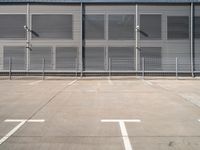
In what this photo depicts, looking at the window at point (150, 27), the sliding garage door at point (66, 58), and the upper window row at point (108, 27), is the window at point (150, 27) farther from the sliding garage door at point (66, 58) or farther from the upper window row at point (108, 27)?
the sliding garage door at point (66, 58)

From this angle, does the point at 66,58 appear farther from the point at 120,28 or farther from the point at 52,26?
the point at 120,28

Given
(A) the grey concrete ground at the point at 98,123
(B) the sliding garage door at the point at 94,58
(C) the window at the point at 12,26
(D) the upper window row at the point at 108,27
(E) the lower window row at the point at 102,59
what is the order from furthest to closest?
1. (C) the window at the point at 12,26
2. (B) the sliding garage door at the point at 94,58
3. (D) the upper window row at the point at 108,27
4. (E) the lower window row at the point at 102,59
5. (A) the grey concrete ground at the point at 98,123

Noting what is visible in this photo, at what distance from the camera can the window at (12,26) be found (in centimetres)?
3244

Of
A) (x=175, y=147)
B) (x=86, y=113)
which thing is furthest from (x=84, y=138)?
(x=86, y=113)

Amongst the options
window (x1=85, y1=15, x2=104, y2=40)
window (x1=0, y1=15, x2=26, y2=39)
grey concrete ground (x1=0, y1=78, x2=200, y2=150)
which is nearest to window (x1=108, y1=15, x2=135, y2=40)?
window (x1=85, y1=15, x2=104, y2=40)

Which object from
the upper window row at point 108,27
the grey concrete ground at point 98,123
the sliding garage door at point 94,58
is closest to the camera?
the grey concrete ground at point 98,123

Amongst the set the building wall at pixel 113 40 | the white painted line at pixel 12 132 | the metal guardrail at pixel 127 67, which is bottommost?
the white painted line at pixel 12 132

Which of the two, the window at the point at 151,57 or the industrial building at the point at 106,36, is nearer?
the window at the point at 151,57

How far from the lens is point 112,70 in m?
31.9

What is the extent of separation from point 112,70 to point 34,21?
8743mm

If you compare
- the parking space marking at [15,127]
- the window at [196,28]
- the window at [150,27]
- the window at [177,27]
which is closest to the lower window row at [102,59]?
the window at [150,27]

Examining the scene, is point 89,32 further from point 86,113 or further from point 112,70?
point 86,113

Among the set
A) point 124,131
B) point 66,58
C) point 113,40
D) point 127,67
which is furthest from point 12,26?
point 124,131

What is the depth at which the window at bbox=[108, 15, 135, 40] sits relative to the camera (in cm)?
3216
